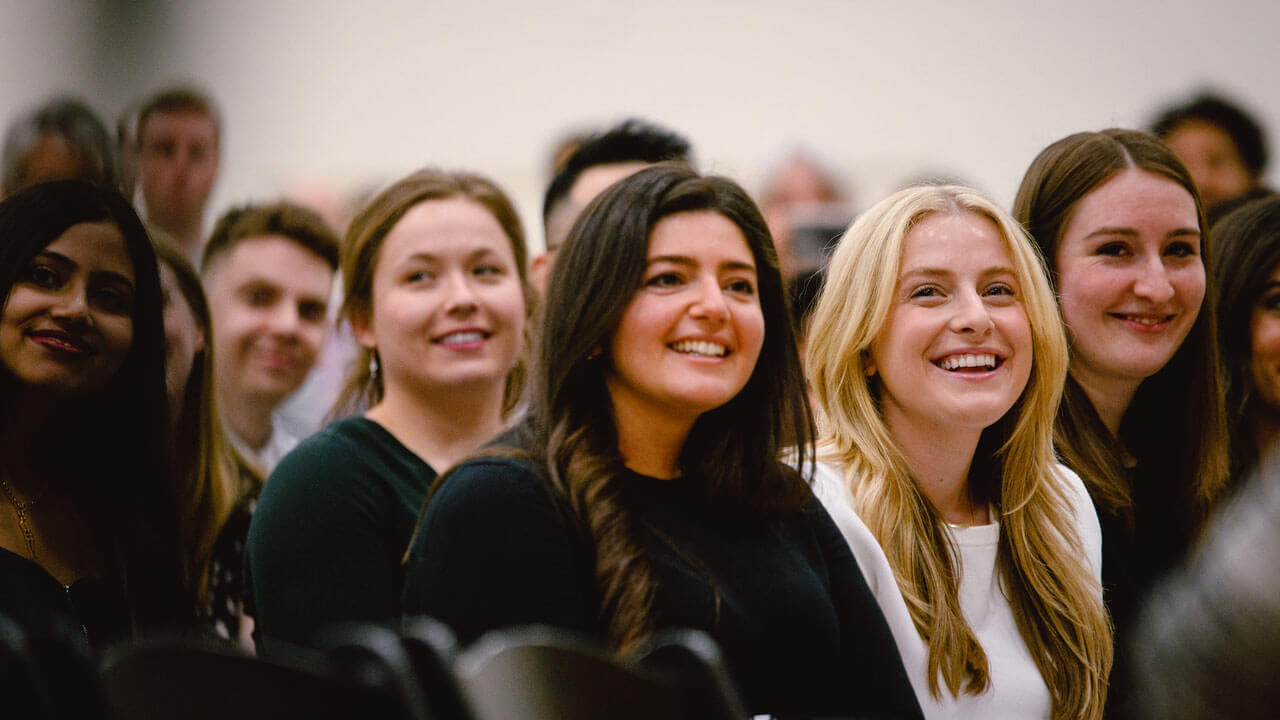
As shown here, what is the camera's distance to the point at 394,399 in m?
2.19

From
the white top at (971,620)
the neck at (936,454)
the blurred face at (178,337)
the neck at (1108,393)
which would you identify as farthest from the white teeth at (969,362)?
the blurred face at (178,337)

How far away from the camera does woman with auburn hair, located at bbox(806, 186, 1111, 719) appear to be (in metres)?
1.83

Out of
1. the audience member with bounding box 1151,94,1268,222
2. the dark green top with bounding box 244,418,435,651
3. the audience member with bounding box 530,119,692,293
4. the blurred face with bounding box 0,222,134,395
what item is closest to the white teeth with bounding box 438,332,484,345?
the dark green top with bounding box 244,418,435,651

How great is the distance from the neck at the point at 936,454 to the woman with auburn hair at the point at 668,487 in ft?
0.78

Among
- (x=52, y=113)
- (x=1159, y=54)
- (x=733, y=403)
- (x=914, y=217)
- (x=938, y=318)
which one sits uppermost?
(x=1159, y=54)

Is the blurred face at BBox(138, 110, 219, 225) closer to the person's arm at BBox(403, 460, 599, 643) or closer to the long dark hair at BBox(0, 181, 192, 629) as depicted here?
the long dark hair at BBox(0, 181, 192, 629)

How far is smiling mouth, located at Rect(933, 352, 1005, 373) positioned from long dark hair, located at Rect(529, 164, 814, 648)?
247 mm

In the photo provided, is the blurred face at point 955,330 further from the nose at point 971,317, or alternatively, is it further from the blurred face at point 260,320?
the blurred face at point 260,320

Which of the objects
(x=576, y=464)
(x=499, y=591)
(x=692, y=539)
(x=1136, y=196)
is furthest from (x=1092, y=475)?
(x=499, y=591)

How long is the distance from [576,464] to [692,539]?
0.17 meters

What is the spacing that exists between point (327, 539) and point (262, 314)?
107 centimetres

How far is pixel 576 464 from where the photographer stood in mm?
1561

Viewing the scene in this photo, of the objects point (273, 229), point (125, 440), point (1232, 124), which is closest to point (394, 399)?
point (125, 440)

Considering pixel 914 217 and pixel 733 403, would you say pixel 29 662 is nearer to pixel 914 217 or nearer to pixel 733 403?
pixel 733 403
